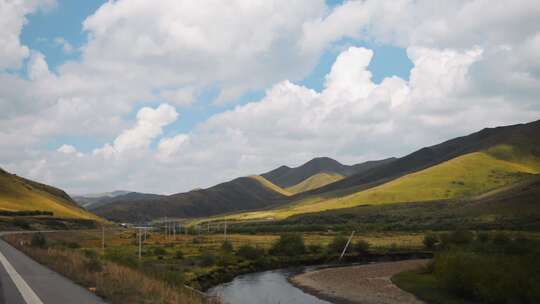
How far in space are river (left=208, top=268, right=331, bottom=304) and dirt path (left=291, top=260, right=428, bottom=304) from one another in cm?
176

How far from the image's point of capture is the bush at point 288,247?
314 ft

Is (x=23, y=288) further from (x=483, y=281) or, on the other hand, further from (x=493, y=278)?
(x=493, y=278)

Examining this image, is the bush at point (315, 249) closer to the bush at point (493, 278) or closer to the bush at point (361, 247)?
the bush at point (361, 247)

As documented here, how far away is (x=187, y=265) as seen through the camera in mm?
74625

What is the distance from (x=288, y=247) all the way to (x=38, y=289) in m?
72.2

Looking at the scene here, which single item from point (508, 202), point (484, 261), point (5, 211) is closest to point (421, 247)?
point (484, 261)

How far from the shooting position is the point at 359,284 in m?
63.9

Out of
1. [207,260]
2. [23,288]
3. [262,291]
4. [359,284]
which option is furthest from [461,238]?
[23,288]

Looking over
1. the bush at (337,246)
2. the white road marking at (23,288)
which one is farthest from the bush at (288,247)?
the white road marking at (23,288)

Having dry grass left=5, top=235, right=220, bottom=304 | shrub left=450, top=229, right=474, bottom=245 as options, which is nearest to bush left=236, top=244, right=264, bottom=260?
shrub left=450, top=229, right=474, bottom=245

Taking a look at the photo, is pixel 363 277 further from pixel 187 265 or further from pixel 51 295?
pixel 51 295

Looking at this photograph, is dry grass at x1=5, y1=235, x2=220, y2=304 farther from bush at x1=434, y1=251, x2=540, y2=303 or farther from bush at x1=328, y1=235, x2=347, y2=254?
bush at x1=328, y1=235, x2=347, y2=254

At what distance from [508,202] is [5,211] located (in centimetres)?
15562

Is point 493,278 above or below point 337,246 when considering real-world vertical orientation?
below
